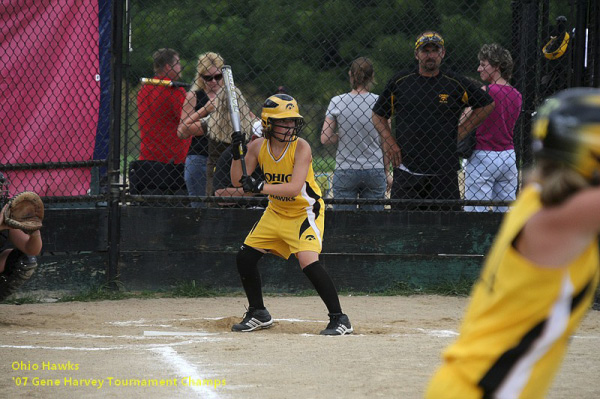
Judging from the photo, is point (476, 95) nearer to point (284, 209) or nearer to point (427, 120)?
point (427, 120)

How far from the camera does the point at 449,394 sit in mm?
2236

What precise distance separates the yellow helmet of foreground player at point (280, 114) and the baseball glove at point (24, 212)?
1.70 metres

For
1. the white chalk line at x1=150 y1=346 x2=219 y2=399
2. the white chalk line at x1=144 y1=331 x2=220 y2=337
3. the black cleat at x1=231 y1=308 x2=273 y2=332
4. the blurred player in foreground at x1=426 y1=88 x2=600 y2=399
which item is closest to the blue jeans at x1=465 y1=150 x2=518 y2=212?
the black cleat at x1=231 y1=308 x2=273 y2=332

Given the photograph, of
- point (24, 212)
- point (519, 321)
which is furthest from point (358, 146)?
point (519, 321)

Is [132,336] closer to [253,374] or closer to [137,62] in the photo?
[253,374]

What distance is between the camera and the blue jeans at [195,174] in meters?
7.72

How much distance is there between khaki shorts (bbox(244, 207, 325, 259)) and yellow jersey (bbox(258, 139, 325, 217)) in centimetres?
5

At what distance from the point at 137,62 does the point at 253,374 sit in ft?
43.1

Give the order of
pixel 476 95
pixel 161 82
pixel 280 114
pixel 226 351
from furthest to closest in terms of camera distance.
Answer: pixel 161 82
pixel 476 95
pixel 280 114
pixel 226 351

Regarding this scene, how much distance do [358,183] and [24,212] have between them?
10.4 ft

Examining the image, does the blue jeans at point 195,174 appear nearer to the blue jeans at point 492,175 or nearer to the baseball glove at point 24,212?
the baseball glove at point 24,212

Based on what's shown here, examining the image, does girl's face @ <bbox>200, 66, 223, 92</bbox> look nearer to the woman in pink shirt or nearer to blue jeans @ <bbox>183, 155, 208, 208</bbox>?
blue jeans @ <bbox>183, 155, 208, 208</bbox>

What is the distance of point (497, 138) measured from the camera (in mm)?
7711

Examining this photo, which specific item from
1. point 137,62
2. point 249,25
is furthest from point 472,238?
point 137,62
